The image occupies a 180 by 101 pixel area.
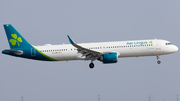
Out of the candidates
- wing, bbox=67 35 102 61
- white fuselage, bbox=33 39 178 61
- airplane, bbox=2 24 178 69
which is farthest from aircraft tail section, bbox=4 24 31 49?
wing, bbox=67 35 102 61

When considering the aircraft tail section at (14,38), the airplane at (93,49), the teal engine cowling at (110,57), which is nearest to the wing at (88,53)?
the airplane at (93,49)

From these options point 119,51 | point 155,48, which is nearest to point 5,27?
point 119,51

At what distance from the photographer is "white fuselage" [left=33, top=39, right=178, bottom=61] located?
180ft

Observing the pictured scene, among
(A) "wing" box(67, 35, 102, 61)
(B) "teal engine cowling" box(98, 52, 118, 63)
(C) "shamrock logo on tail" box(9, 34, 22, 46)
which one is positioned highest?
(C) "shamrock logo on tail" box(9, 34, 22, 46)

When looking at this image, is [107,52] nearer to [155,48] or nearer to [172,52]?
[155,48]

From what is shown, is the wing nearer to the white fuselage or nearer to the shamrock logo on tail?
the white fuselage

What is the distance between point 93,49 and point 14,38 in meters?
14.9

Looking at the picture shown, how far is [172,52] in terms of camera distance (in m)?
56.9

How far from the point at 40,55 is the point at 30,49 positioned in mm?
2167

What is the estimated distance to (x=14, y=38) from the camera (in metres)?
57.3

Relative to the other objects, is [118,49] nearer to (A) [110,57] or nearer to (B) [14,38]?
(A) [110,57]

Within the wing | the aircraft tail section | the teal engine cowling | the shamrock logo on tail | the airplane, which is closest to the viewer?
the wing

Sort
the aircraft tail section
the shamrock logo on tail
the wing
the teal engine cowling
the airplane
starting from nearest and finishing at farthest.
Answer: the wing → the teal engine cowling → the airplane → the aircraft tail section → the shamrock logo on tail

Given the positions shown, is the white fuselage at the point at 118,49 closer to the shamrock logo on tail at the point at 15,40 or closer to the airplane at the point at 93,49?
the airplane at the point at 93,49
